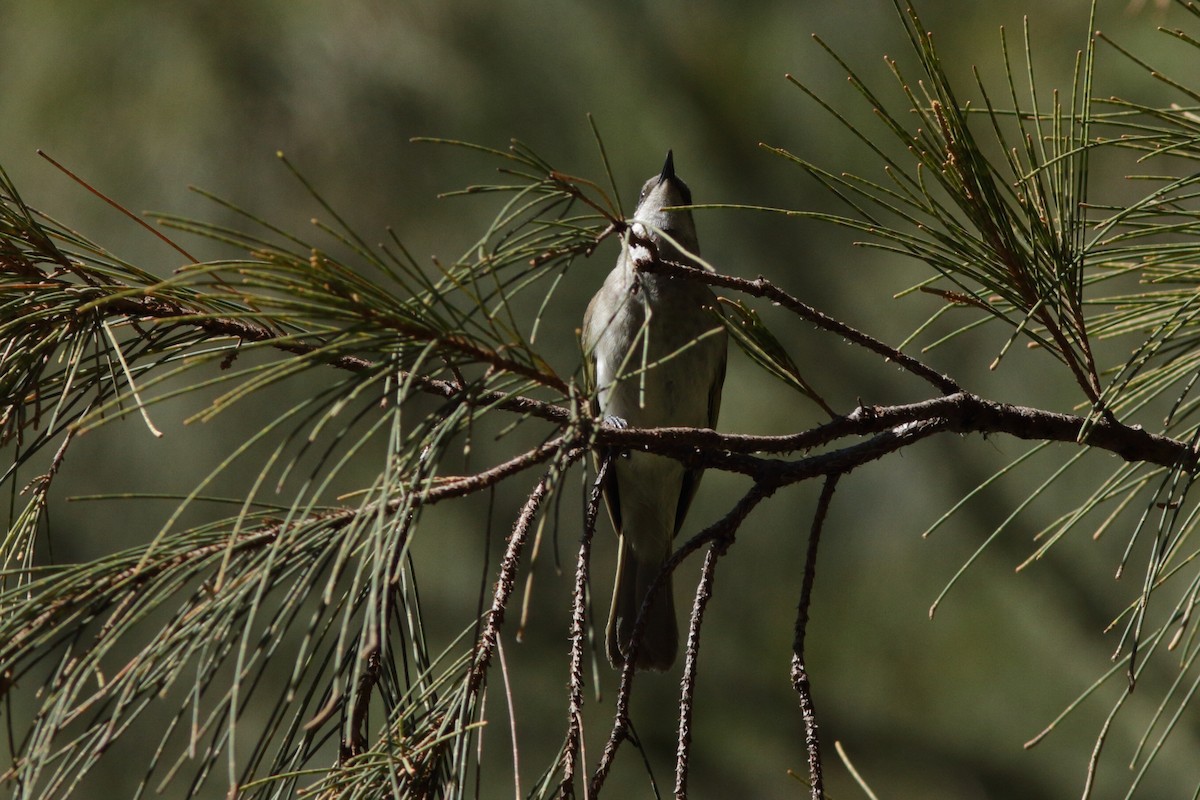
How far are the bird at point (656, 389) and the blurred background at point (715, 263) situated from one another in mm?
1233

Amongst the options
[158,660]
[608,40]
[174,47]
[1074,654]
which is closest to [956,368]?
[1074,654]

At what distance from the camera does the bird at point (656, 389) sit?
2580 millimetres

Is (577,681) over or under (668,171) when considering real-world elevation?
under

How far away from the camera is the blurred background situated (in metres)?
4.64

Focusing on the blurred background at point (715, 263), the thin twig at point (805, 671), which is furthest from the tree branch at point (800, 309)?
the blurred background at point (715, 263)

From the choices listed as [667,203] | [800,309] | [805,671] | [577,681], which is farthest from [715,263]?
[577,681]

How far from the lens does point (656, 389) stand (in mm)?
2846

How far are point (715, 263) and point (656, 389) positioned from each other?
6.67 ft

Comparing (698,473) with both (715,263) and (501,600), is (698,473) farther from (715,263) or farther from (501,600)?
(715,263)

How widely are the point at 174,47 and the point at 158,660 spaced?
4.78m

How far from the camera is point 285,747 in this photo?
1105 mm

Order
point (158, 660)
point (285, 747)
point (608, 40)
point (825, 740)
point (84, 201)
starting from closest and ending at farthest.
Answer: point (158, 660), point (285, 747), point (825, 740), point (84, 201), point (608, 40)

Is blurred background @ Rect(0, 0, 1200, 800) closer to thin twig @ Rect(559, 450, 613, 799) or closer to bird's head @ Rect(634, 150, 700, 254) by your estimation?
bird's head @ Rect(634, 150, 700, 254)

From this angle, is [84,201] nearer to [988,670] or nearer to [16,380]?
[16,380]
